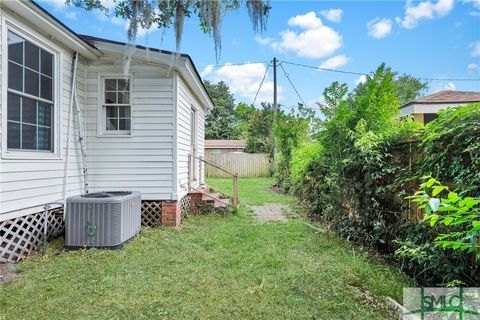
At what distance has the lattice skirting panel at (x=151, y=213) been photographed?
228 inches

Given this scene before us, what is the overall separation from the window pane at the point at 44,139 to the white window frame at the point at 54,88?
0.05 m

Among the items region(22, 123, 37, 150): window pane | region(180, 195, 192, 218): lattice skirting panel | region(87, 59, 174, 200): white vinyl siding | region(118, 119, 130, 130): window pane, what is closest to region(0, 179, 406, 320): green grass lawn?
region(87, 59, 174, 200): white vinyl siding

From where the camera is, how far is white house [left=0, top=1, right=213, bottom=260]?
160 inches

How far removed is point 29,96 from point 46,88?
437 mm

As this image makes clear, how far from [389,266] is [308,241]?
1433 millimetres

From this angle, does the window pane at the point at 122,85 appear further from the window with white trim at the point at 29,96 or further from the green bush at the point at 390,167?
the green bush at the point at 390,167

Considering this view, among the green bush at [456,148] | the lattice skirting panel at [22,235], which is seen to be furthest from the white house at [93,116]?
the green bush at [456,148]

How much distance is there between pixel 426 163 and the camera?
3.16 m

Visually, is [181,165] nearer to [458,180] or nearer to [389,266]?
[389,266]

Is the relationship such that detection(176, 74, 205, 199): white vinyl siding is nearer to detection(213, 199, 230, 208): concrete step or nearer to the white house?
the white house

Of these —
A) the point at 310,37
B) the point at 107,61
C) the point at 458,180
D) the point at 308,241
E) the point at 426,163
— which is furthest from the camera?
the point at 310,37

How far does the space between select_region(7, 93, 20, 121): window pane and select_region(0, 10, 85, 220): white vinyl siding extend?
8.1 inches

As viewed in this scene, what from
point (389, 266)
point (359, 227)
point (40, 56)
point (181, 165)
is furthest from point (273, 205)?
point (40, 56)

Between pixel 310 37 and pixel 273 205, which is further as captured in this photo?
pixel 310 37
